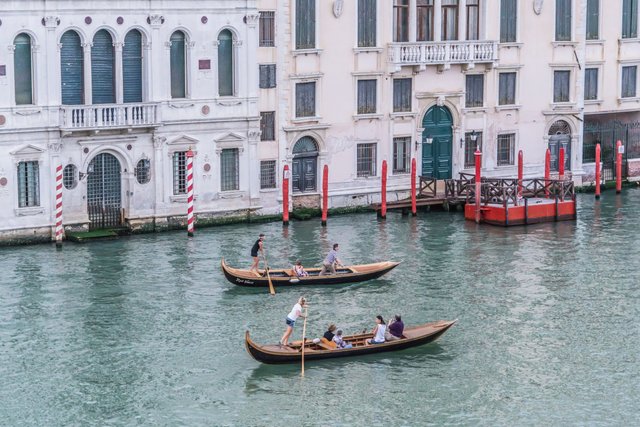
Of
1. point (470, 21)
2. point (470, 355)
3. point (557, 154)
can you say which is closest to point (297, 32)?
point (470, 21)

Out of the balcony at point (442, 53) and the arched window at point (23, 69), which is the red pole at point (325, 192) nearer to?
the balcony at point (442, 53)

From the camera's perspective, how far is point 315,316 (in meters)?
51.8

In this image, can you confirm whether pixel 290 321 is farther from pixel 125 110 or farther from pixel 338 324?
pixel 125 110

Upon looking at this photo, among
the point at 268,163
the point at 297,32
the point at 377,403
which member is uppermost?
the point at 297,32

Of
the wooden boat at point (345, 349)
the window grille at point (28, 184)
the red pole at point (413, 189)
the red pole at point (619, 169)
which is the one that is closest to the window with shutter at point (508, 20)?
the red pole at point (619, 169)

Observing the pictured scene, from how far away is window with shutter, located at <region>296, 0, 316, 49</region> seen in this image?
67.1 meters

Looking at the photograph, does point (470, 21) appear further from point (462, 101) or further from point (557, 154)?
point (557, 154)

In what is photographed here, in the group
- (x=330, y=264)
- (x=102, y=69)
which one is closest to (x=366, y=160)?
(x=102, y=69)

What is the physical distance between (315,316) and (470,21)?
78.3 feet

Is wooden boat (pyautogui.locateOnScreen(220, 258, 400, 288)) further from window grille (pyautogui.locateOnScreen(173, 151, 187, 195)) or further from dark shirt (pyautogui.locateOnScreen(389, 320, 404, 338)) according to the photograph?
window grille (pyautogui.locateOnScreen(173, 151, 187, 195))

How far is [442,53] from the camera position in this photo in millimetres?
70250

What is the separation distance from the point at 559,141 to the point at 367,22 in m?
12.1

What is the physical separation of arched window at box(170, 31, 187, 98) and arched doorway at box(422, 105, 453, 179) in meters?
11.8

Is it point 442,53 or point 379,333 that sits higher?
point 442,53
